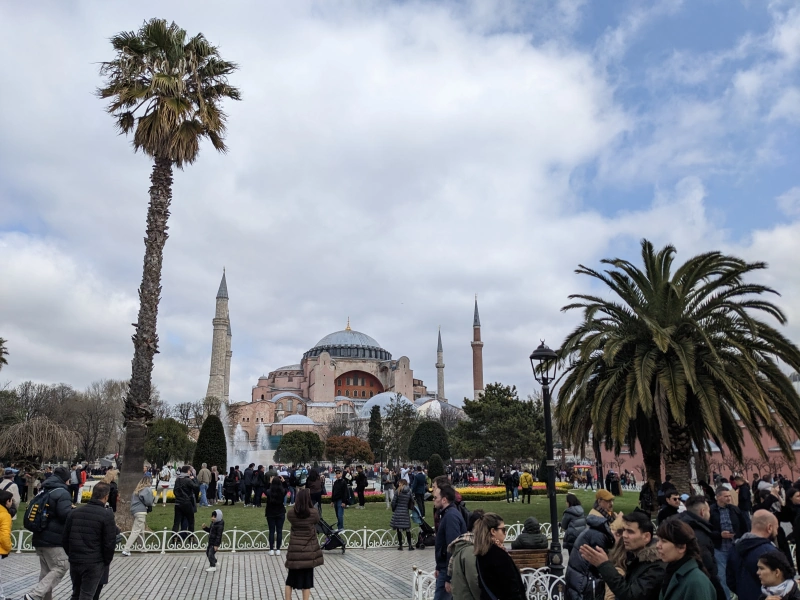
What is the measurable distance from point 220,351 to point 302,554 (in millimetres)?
66248

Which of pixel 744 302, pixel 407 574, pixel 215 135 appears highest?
pixel 215 135

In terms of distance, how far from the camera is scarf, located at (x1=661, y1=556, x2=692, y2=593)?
3348 mm

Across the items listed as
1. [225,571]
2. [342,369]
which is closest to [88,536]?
[225,571]

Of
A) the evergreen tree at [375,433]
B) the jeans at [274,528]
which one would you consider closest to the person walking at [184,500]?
the jeans at [274,528]

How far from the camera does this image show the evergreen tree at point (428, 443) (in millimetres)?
36875

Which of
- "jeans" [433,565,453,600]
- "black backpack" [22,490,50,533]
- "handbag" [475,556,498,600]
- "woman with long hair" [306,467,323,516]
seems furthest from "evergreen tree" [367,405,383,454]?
"handbag" [475,556,498,600]

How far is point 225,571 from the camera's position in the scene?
962 cm

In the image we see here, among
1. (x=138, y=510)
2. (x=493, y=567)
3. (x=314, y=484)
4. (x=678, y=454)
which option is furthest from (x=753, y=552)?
(x=138, y=510)

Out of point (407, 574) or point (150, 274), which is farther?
point (150, 274)

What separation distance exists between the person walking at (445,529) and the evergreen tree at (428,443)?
31.4 m

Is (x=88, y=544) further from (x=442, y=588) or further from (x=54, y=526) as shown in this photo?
(x=442, y=588)

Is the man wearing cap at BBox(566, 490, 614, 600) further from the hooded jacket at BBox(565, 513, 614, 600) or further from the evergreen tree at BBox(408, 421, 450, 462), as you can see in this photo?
the evergreen tree at BBox(408, 421, 450, 462)

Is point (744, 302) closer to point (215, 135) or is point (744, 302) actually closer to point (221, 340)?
point (215, 135)

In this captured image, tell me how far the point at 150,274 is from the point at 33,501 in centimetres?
764
